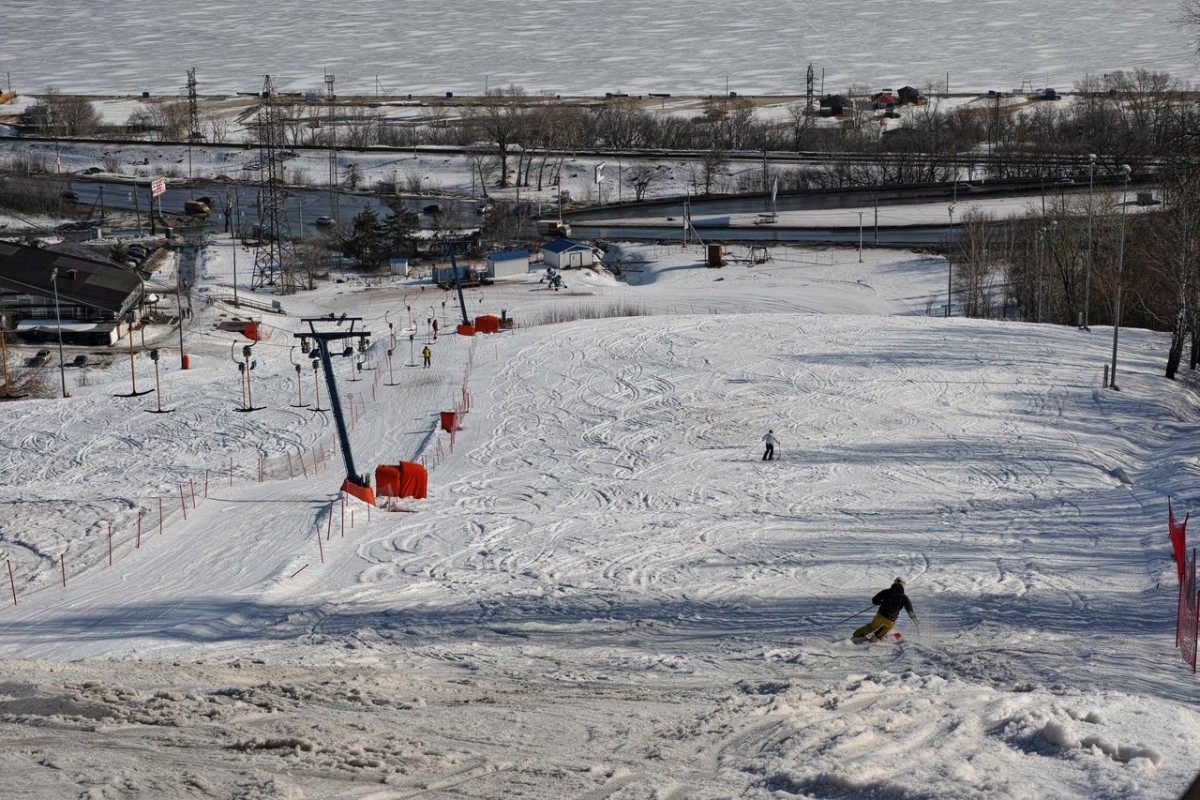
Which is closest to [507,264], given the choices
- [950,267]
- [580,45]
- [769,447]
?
[950,267]

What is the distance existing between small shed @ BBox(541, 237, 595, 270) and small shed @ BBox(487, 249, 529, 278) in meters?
1.54

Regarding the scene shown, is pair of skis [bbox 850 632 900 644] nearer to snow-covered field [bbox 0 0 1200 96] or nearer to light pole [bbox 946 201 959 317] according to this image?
light pole [bbox 946 201 959 317]

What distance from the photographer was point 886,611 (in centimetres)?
1620

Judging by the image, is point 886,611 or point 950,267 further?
point 950,267

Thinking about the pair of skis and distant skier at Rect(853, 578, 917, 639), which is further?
the pair of skis

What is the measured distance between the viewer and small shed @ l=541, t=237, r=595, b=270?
60812 millimetres

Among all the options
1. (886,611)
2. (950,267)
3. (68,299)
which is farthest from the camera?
(950,267)

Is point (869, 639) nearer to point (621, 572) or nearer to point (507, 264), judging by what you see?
point (621, 572)

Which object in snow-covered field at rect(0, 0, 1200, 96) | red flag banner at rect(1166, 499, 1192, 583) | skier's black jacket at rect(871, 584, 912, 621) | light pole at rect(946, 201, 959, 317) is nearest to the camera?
skier's black jacket at rect(871, 584, 912, 621)

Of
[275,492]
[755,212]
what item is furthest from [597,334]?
[755,212]

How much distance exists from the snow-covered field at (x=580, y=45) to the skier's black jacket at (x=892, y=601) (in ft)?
359

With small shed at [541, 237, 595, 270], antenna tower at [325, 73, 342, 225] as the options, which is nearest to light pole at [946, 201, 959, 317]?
small shed at [541, 237, 595, 270]

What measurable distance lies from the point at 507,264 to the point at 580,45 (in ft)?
322

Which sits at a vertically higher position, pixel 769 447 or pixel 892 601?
pixel 892 601
